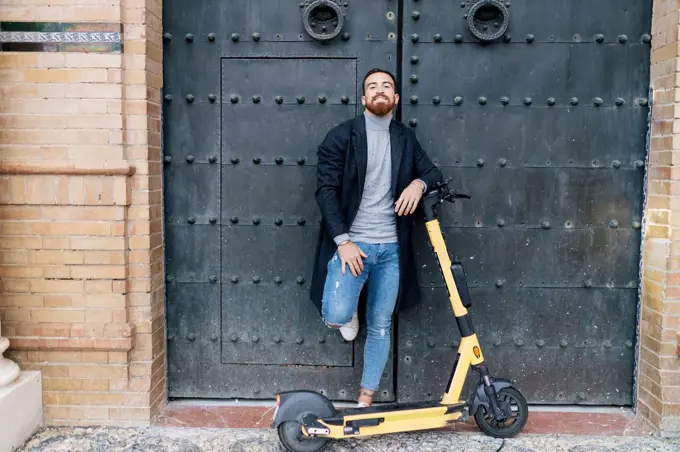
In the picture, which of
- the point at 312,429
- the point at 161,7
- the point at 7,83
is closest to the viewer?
the point at 312,429

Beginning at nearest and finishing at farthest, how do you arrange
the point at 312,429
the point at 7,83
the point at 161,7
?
the point at 312,429 → the point at 7,83 → the point at 161,7

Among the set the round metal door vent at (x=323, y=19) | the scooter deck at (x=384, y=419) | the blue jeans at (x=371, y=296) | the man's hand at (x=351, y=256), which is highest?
the round metal door vent at (x=323, y=19)

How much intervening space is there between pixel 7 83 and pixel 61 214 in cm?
74

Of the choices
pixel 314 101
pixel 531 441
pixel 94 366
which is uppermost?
pixel 314 101

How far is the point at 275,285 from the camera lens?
4055mm

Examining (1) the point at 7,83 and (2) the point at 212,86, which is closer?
(1) the point at 7,83

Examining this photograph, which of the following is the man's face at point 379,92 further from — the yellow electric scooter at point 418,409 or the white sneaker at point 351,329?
the white sneaker at point 351,329

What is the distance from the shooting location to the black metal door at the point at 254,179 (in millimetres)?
3902

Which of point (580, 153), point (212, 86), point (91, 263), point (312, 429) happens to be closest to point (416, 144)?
point (580, 153)

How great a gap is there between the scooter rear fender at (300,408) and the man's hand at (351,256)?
2.20ft

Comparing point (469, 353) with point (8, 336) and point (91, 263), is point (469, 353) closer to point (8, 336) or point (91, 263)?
point (91, 263)

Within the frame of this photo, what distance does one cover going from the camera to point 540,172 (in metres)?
3.91

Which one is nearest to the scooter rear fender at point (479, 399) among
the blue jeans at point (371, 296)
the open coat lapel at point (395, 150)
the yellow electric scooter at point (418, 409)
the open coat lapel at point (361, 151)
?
the yellow electric scooter at point (418, 409)

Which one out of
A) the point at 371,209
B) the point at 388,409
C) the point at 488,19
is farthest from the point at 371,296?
the point at 488,19
